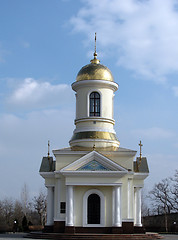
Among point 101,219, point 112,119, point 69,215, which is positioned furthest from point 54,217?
point 112,119

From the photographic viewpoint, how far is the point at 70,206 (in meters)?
27.0

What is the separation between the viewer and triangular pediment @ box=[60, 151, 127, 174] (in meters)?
27.2

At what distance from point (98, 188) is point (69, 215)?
246 centimetres

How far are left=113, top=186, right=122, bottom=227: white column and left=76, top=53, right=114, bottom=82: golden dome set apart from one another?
8.37m

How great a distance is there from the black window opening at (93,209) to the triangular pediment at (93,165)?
1.74 meters

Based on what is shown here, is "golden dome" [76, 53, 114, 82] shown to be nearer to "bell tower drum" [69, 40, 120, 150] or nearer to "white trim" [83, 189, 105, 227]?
"bell tower drum" [69, 40, 120, 150]

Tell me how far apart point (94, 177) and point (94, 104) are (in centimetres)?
615

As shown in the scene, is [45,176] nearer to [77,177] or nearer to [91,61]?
[77,177]

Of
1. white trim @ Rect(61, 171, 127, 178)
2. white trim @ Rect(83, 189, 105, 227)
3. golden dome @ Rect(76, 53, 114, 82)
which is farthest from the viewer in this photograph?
golden dome @ Rect(76, 53, 114, 82)

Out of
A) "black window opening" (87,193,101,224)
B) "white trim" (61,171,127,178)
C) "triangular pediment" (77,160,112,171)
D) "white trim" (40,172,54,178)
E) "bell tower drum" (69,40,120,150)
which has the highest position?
"bell tower drum" (69,40,120,150)

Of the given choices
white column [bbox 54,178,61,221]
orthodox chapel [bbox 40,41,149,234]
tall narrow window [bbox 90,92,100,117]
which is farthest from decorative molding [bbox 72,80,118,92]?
white column [bbox 54,178,61,221]

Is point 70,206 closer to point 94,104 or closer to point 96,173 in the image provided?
point 96,173

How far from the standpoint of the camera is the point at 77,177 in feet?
89.1

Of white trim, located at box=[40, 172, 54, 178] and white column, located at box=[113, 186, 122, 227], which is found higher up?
white trim, located at box=[40, 172, 54, 178]
